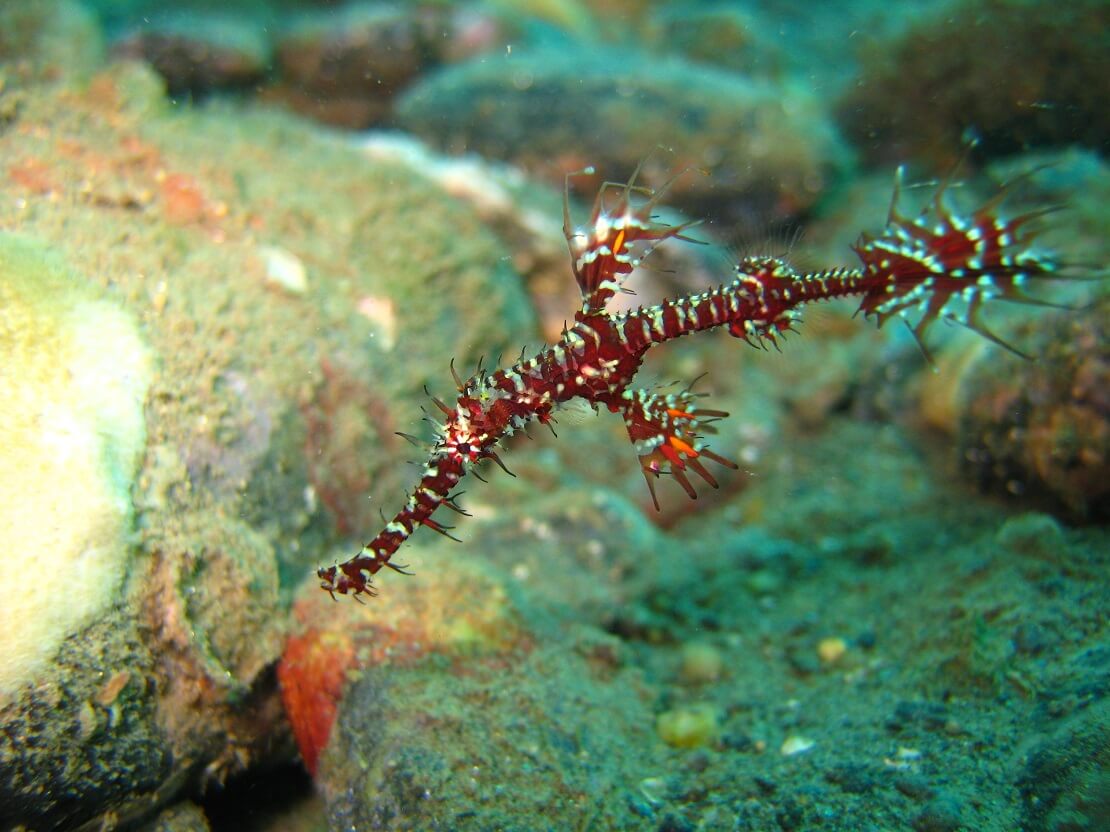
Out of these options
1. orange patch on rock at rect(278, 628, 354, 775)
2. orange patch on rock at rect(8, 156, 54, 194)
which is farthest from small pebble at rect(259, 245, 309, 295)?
orange patch on rock at rect(278, 628, 354, 775)

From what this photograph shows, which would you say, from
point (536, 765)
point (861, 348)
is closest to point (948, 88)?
point (861, 348)

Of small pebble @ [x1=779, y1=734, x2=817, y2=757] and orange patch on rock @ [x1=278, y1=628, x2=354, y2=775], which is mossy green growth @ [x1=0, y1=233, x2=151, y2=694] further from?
small pebble @ [x1=779, y1=734, x2=817, y2=757]

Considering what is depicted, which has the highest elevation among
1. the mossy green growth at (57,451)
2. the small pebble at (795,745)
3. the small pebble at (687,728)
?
the mossy green growth at (57,451)

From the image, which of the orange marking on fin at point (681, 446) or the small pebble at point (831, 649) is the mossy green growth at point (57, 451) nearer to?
the orange marking on fin at point (681, 446)

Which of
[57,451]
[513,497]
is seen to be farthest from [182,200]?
[513,497]

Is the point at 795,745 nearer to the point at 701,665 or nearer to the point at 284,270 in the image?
the point at 701,665

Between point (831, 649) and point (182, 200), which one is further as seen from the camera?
point (182, 200)

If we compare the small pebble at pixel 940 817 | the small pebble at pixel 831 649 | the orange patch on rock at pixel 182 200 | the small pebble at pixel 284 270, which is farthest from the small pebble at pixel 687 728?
the orange patch on rock at pixel 182 200
